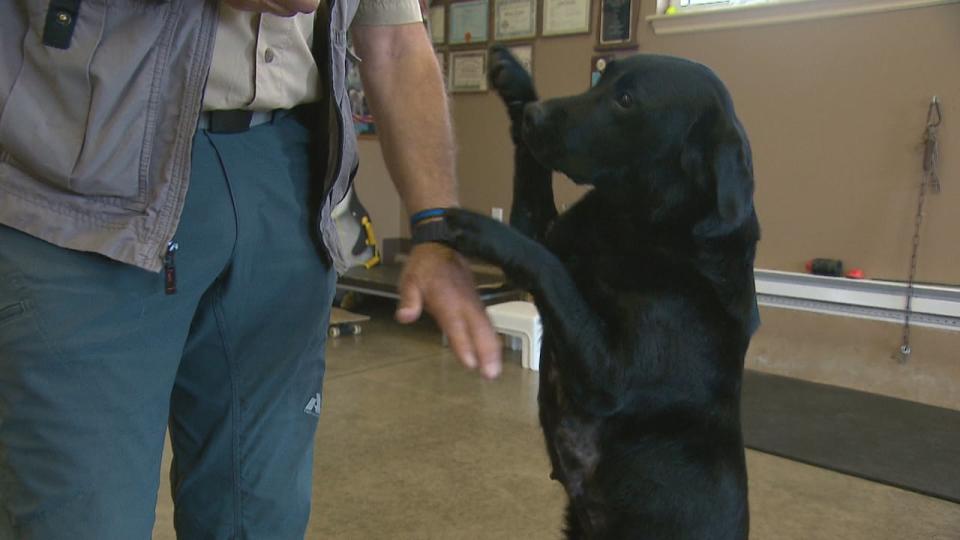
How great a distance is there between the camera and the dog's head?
1.08 metres

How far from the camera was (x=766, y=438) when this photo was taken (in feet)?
9.48

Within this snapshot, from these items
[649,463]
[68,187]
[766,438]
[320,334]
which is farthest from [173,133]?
[766,438]

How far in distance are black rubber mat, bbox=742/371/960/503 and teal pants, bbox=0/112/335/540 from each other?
213 centimetres

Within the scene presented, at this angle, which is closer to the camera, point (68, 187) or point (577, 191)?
point (68, 187)

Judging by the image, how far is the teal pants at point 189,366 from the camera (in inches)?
33.6

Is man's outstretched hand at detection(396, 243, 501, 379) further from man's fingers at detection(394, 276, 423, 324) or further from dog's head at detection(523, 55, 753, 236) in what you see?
dog's head at detection(523, 55, 753, 236)

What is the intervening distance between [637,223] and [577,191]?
2.99 meters

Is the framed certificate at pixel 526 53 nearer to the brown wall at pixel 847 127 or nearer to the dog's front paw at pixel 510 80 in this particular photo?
the brown wall at pixel 847 127

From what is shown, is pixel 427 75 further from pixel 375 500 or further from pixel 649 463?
pixel 375 500

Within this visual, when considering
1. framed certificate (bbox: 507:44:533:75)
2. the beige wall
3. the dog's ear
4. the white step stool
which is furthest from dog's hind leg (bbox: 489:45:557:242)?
framed certificate (bbox: 507:44:533:75)

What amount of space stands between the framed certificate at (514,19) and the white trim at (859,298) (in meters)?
1.91

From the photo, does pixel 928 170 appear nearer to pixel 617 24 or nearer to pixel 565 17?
pixel 617 24

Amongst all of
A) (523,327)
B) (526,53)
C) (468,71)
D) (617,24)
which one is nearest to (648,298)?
(523,327)

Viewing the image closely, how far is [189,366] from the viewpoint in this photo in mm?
1064
